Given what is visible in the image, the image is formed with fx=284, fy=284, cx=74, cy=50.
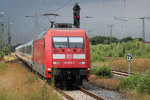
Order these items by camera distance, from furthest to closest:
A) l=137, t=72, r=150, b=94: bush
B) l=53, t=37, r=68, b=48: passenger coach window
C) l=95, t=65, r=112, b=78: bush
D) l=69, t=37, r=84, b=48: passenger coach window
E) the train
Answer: l=95, t=65, r=112, b=78: bush
l=69, t=37, r=84, b=48: passenger coach window
l=53, t=37, r=68, b=48: passenger coach window
the train
l=137, t=72, r=150, b=94: bush

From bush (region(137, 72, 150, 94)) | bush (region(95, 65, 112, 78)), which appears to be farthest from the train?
bush (region(95, 65, 112, 78))

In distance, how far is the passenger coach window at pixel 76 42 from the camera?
48.9 ft

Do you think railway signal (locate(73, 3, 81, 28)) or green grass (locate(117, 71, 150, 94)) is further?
railway signal (locate(73, 3, 81, 28))

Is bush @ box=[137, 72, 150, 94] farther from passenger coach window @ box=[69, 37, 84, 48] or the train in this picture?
passenger coach window @ box=[69, 37, 84, 48]

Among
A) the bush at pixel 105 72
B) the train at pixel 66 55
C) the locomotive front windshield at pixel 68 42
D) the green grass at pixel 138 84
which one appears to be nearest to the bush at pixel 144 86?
the green grass at pixel 138 84

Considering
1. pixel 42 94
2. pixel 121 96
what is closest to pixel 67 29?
pixel 121 96

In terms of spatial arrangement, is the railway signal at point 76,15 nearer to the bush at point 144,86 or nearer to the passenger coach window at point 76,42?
the passenger coach window at point 76,42

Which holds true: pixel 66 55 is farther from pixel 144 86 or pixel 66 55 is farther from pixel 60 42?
pixel 144 86

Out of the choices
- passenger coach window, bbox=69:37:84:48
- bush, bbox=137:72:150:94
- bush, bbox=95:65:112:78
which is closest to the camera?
bush, bbox=137:72:150:94

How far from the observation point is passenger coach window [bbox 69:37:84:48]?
14.9 metres

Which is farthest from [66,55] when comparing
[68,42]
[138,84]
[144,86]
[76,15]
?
[76,15]

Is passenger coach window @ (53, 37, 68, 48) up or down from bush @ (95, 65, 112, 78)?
up

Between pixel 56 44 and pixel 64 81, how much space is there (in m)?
2.21

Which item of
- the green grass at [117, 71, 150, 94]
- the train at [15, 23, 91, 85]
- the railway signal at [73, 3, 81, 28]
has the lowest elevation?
the green grass at [117, 71, 150, 94]
